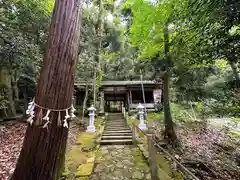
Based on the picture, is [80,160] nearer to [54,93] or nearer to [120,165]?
[120,165]

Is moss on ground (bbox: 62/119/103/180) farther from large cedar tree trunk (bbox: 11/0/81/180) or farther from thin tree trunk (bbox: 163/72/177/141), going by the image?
thin tree trunk (bbox: 163/72/177/141)

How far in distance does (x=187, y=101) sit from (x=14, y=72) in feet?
42.0

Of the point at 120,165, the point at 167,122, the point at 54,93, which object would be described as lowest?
the point at 120,165

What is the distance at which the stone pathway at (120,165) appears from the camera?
122 inches

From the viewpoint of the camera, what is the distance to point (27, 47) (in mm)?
4867

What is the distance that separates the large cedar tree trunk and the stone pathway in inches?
72.9

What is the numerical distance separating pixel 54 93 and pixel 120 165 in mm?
2924

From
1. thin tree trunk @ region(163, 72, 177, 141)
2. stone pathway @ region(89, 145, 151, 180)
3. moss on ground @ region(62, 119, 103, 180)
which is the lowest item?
stone pathway @ region(89, 145, 151, 180)

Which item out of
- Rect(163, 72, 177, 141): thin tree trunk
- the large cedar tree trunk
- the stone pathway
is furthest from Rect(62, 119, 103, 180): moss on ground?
Rect(163, 72, 177, 141): thin tree trunk

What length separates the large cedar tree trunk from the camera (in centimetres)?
148

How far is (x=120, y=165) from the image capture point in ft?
11.9

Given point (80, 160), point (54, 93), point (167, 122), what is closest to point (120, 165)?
point (80, 160)

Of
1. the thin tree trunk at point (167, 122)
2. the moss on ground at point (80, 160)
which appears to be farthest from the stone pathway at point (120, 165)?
the thin tree trunk at point (167, 122)

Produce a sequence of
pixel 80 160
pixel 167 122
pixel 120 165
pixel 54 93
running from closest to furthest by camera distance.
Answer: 1. pixel 54 93
2. pixel 120 165
3. pixel 80 160
4. pixel 167 122
